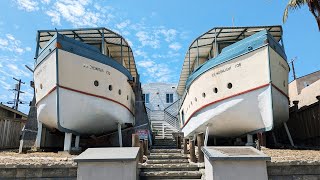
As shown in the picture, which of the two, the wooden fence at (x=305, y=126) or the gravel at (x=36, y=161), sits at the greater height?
the wooden fence at (x=305, y=126)

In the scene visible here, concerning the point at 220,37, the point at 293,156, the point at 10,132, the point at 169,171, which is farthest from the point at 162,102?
the point at 169,171

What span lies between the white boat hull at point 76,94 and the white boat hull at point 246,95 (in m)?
4.01

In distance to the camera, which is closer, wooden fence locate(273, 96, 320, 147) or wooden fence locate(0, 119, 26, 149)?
wooden fence locate(273, 96, 320, 147)

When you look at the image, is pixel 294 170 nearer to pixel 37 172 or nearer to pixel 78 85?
pixel 37 172

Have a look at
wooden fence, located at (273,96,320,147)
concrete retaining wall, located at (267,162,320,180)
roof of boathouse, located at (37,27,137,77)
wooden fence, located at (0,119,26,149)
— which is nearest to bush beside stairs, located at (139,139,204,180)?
concrete retaining wall, located at (267,162,320,180)

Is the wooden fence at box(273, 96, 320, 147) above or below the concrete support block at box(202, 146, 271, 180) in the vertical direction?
above

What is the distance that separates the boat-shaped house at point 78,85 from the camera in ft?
36.5

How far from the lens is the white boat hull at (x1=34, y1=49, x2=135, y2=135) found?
1109cm

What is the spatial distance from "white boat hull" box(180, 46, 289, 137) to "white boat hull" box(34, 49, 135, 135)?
13.1ft

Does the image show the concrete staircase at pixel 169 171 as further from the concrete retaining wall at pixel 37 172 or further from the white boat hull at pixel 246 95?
the white boat hull at pixel 246 95

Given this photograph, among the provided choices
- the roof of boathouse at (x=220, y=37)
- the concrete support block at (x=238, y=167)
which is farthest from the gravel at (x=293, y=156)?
the roof of boathouse at (x=220, y=37)

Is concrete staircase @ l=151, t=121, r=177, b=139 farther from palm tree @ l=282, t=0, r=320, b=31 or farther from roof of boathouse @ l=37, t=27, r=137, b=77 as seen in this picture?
palm tree @ l=282, t=0, r=320, b=31

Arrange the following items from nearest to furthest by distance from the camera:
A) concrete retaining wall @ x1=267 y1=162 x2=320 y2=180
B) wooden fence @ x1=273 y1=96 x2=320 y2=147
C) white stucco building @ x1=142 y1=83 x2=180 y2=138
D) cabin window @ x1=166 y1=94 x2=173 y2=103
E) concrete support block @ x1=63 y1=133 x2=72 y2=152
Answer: concrete retaining wall @ x1=267 y1=162 x2=320 y2=180 < concrete support block @ x1=63 y1=133 x2=72 y2=152 < wooden fence @ x1=273 y1=96 x2=320 y2=147 < white stucco building @ x1=142 y1=83 x2=180 y2=138 < cabin window @ x1=166 y1=94 x2=173 y2=103

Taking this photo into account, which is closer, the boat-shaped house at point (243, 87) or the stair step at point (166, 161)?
the stair step at point (166, 161)
